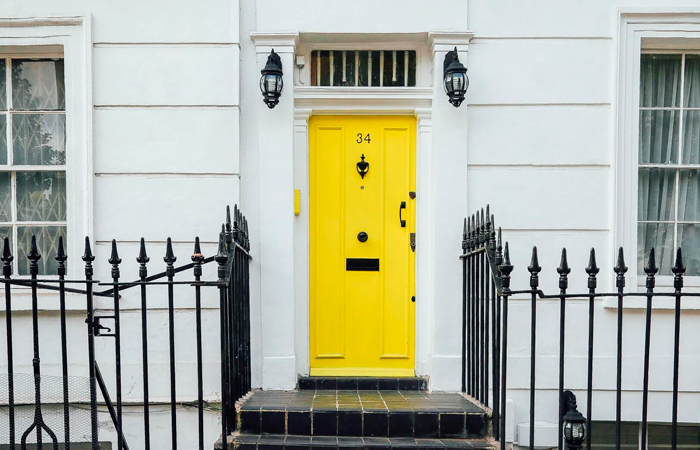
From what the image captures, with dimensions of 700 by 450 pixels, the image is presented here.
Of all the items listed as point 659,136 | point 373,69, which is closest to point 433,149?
point 373,69

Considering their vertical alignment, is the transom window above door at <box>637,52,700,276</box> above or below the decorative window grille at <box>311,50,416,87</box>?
below

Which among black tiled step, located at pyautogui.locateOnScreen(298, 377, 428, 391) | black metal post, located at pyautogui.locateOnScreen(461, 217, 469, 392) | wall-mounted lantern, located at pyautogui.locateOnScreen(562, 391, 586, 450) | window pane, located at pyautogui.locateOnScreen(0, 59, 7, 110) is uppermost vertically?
window pane, located at pyautogui.locateOnScreen(0, 59, 7, 110)

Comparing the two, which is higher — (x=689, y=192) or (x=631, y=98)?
(x=631, y=98)

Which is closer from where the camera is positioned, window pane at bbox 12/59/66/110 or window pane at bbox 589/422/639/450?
window pane at bbox 589/422/639/450

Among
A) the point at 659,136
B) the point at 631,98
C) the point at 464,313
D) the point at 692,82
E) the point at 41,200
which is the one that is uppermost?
the point at 692,82

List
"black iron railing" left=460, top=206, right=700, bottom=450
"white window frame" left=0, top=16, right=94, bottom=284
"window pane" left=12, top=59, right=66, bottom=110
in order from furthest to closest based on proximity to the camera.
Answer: "window pane" left=12, top=59, right=66, bottom=110, "white window frame" left=0, top=16, right=94, bottom=284, "black iron railing" left=460, top=206, right=700, bottom=450

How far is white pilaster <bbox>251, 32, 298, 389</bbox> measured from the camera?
15.2 feet

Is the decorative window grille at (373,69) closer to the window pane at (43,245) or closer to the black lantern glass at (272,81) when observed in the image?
the black lantern glass at (272,81)

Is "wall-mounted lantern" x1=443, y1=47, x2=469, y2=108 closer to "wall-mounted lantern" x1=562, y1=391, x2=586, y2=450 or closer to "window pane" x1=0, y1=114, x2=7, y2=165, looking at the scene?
"wall-mounted lantern" x1=562, y1=391, x2=586, y2=450

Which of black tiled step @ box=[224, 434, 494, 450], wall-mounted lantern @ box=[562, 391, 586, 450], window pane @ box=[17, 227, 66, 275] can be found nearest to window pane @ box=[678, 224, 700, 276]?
wall-mounted lantern @ box=[562, 391, 586, 450]

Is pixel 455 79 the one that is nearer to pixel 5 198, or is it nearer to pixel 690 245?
pixel 690 245

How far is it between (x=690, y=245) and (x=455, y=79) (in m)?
2.28

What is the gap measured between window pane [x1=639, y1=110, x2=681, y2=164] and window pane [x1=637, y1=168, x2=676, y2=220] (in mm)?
94

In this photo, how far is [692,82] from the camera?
4.82 meters
